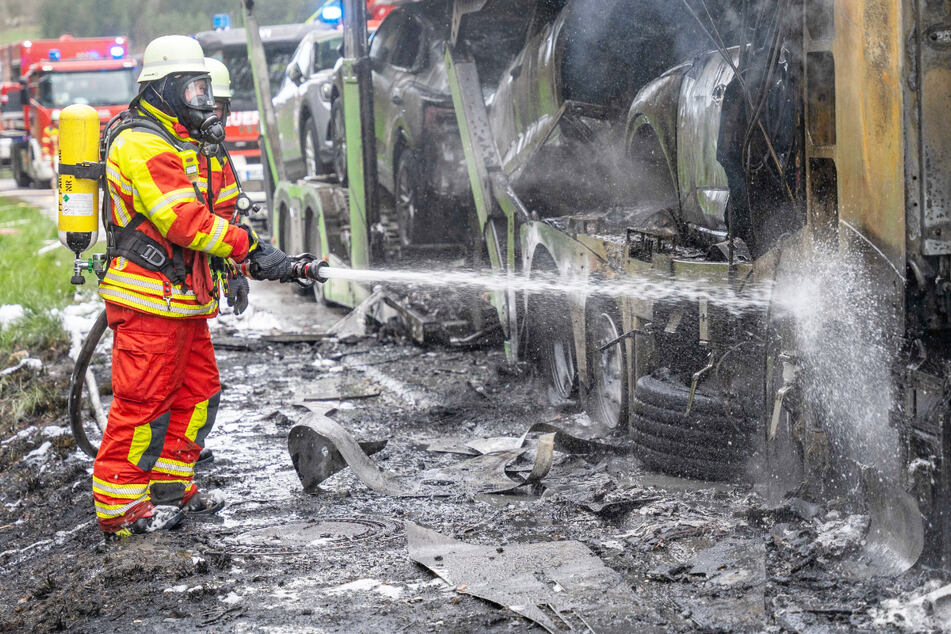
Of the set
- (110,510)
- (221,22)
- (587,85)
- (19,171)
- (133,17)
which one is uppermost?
(133,17)

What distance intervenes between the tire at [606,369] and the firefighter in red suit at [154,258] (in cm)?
168

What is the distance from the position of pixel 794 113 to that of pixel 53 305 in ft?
24.4

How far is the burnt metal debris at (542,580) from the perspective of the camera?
3393mm

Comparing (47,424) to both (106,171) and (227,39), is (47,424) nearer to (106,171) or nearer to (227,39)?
(106,171)

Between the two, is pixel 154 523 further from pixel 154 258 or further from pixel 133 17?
pixel 133 17

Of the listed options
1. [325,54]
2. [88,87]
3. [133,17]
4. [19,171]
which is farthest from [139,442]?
[133,17]

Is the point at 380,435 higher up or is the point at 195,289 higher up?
the point at 195,289

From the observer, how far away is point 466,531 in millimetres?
4344

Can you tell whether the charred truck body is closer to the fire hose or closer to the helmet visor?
the fire hose

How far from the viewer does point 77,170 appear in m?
4.50

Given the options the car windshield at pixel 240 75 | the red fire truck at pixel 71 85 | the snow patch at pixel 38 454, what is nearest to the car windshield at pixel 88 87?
the red fire truck at pixel 71 85

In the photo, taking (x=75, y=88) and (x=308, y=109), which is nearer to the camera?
(x=308, y=109)

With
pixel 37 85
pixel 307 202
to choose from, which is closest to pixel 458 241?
pixel 307 202

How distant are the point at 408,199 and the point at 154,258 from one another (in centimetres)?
434
